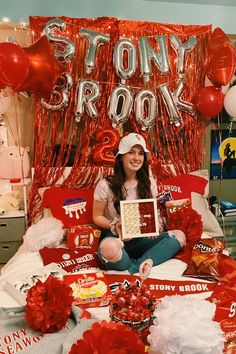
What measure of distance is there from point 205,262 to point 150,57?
1.60 metres

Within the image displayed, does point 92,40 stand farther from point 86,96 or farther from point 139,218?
point 139,218

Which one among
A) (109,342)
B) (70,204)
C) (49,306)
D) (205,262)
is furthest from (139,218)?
(109,342)

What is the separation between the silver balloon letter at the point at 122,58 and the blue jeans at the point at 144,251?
119 cm

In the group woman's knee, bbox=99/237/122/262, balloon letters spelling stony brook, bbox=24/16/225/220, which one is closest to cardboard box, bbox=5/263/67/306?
woman's knee, bbox=99/237/122/262

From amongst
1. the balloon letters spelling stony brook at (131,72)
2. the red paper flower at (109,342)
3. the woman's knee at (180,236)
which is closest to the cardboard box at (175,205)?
the woman's knee at (180,236)

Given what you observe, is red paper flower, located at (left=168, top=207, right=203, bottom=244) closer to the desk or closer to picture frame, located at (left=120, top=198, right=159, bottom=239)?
picture frame, located at (left=120, top=198, right=159, bottom=239)

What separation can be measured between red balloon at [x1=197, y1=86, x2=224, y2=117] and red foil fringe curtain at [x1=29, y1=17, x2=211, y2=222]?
16 cm

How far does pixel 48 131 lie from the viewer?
2869mm

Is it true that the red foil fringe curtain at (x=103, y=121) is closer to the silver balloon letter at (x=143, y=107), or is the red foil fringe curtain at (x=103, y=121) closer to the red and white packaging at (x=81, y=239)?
the silver balloon letter at (x=143, y=107)

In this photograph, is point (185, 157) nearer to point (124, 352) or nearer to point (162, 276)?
point (162, 276)

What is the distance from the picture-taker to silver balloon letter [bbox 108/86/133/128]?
2752 millimetres

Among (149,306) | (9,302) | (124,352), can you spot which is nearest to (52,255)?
(9,302)

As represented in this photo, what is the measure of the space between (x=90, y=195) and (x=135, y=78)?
39.8 inches

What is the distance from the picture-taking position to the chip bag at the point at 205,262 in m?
1.97
